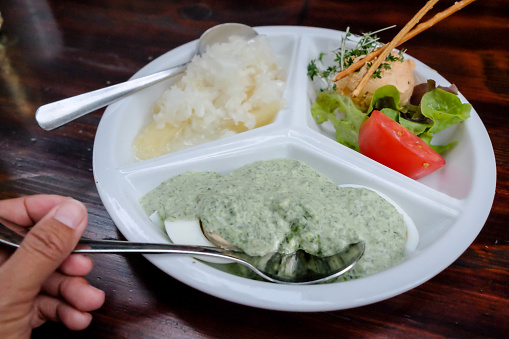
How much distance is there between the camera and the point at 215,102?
6.75 ft

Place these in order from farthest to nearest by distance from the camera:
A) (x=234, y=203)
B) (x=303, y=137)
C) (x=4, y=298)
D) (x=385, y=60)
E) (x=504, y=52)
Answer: (x=504, y=52) < (x=385, y=60) < (x=303, y=137) < (x=234, y=203) < (x=4, y=298)

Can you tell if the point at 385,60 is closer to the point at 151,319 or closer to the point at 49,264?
the point at 151,319

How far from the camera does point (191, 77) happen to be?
2.06 m

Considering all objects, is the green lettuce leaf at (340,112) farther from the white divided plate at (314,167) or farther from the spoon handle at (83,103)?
the spoon handle at (83,103)

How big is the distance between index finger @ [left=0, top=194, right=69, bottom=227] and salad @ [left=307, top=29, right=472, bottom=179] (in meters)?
1.25

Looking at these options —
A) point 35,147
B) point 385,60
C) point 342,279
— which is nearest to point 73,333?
point 342,279

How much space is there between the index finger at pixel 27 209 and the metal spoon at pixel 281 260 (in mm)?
187

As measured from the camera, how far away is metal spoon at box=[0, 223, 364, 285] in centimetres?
126

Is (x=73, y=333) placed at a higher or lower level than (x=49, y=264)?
lower

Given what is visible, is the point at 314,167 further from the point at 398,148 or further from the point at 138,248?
the point at 138,248

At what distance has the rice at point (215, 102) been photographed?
77.4 inches

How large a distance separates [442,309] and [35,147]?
1.97 metres

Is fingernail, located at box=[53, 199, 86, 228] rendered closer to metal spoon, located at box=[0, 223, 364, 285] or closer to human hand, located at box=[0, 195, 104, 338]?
human hand, located at box=[0, 195, 104, 338]

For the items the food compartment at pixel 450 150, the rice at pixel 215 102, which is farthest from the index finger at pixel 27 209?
the food compartment at pixel 450 150
